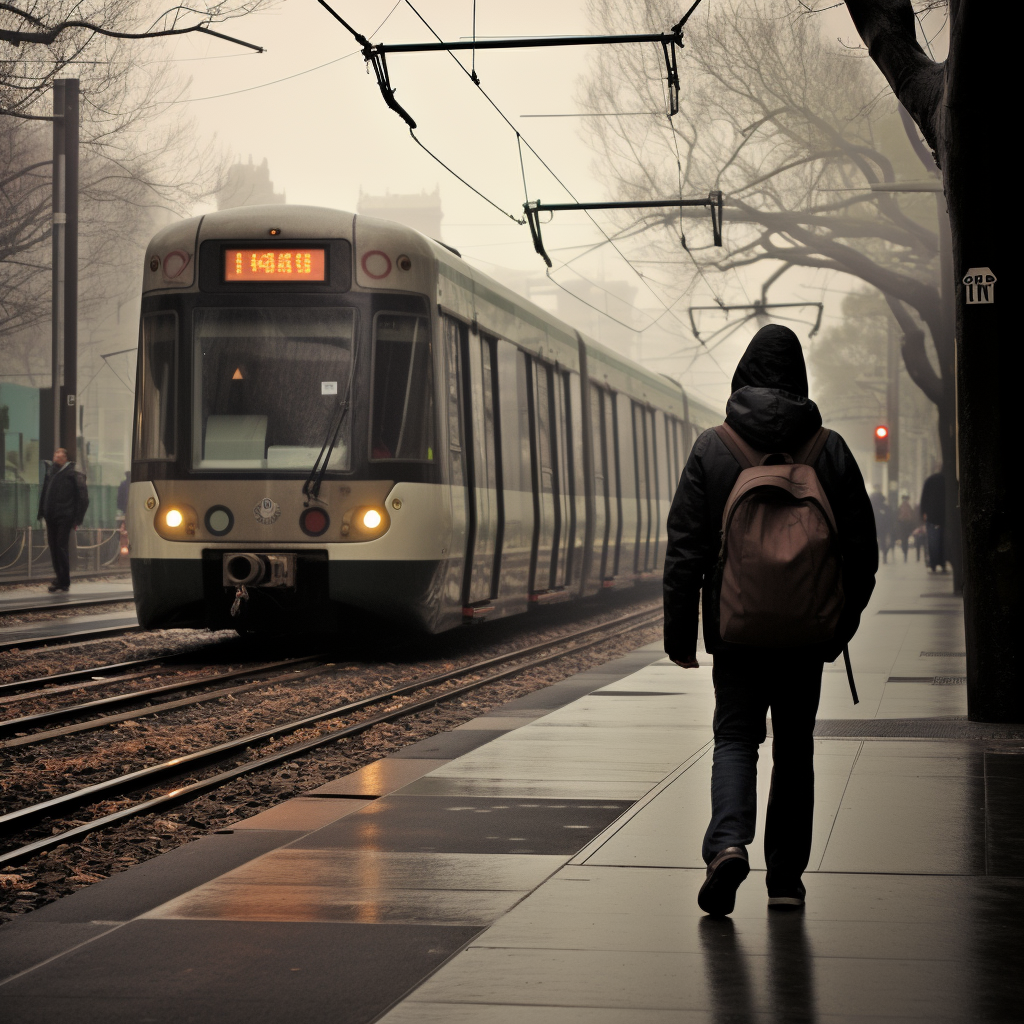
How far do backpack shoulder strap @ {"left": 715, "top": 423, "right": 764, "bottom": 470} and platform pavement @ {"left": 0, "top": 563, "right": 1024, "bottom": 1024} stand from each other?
1295 millimetres

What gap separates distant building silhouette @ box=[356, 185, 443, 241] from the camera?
617ft

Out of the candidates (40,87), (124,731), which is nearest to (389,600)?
(124,731)

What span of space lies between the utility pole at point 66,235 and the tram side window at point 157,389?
13596 millimetres

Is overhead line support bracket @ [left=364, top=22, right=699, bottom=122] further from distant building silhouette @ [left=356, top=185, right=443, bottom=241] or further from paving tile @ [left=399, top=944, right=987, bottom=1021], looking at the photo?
distant building silhouette @ [left=356, top=185, right=443, bottom=241]

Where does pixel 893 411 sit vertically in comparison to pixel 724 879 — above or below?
above

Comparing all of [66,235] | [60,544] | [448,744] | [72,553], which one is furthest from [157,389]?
[72,553]

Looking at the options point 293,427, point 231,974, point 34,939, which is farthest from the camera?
point 293,427

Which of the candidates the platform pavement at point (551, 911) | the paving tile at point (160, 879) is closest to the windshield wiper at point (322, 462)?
the platform pavement at point (551, 911)

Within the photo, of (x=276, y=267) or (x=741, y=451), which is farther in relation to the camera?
(x=276, y=267)

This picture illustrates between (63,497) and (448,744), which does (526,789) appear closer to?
(448,744)

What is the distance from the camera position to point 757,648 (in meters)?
4.72

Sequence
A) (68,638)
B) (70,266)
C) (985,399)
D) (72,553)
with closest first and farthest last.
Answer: (985,399)
(68,638)
(70,266)
(72,553)

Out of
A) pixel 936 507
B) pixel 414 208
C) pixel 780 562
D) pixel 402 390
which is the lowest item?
pixel 780 562

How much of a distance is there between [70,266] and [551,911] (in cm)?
2425
